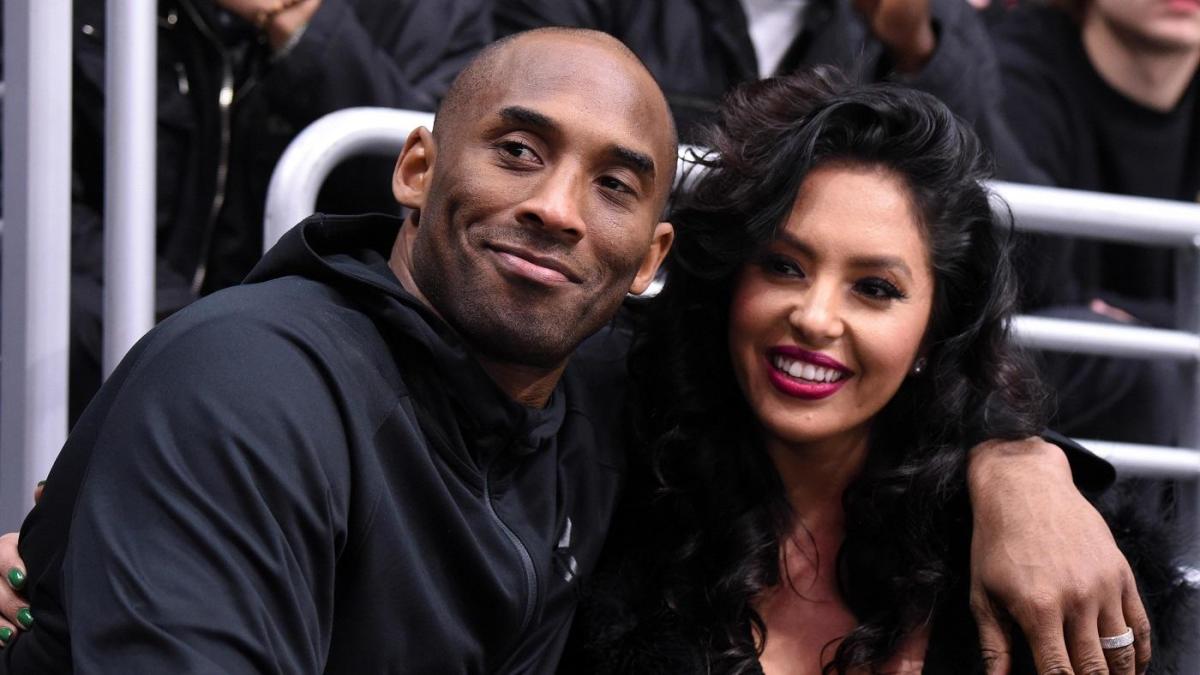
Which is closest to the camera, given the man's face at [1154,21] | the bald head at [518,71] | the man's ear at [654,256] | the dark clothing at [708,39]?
the bald head at [518,71]

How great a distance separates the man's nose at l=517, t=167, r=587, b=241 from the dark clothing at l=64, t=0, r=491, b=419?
82cm

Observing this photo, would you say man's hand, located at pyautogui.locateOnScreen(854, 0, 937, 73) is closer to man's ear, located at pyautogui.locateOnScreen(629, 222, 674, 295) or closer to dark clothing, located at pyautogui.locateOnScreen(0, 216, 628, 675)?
man's ear, located at pyautogui.locateOnScreen(629, 222, 674, 295)

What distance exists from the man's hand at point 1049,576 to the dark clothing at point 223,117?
1104mm

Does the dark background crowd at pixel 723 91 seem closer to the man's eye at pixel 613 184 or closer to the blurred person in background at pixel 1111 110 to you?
the blurred person in background at pixel 1111 110

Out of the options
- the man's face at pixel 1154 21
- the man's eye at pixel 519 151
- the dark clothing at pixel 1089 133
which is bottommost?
the dark clothing at pixel 1089 133

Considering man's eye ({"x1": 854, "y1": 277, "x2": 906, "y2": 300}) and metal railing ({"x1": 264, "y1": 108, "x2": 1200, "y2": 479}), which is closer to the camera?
man's eye ({"x1": 854, "y1": 277, "x2": 906, "y2": 300})

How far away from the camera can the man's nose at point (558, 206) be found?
178 cm

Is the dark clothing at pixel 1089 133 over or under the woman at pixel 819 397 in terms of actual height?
under

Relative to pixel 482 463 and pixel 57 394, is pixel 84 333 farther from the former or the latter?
pixel 482 463

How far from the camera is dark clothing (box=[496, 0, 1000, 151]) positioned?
284 cm

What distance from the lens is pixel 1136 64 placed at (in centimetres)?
318

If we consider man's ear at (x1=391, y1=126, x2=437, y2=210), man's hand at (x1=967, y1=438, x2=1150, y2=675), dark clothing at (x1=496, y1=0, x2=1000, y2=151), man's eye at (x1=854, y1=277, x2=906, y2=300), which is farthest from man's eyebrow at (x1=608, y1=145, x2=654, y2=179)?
dark clothing at (x1=496, y1=0, x2=1000, y2=151)

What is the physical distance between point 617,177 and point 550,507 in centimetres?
38

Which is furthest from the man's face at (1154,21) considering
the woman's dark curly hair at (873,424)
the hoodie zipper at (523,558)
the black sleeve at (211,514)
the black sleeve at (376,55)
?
the black sleeve at (211,514)
